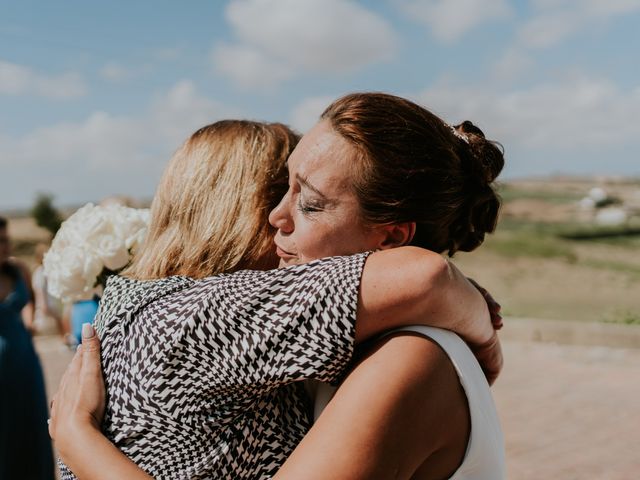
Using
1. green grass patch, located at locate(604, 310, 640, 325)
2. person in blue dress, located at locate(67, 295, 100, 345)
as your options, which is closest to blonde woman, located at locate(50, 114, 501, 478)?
person in blue dress, located at locate(67, 295, 100, 345)

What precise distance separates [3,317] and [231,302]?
393 cm

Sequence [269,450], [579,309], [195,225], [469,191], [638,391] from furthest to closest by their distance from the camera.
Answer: [579,309], [638,391], [195,225], [469,191], [269,450]

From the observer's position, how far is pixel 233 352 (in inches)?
55.6

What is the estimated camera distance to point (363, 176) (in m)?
1.61

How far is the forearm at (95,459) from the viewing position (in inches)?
58.3

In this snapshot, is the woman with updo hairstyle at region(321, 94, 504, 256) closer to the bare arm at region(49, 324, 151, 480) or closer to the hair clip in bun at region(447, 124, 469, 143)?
the hair clip in bun at region(447, 124, 469, 143)

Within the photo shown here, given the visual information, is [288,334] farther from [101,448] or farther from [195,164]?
[195,164]

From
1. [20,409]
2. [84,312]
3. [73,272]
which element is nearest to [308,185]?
[73,272]

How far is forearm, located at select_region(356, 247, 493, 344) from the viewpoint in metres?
1.38

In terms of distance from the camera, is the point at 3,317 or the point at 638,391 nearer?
the point at 3,317

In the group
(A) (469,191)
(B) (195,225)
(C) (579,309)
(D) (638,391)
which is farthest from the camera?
(C) (579,309)

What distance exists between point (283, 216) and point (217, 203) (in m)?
0.25

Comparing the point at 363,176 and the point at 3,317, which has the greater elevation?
the point at 363,176

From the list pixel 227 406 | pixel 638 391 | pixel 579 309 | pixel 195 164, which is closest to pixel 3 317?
pixel 195 164
